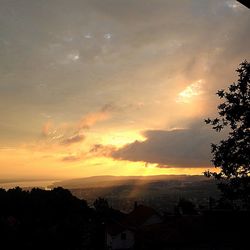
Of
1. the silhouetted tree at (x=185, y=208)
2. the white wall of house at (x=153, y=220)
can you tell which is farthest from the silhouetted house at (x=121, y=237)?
the silhouetted tree at (x=185, y=208)

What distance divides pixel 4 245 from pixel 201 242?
104 feet

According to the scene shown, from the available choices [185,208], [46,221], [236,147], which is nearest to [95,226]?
[46,221]

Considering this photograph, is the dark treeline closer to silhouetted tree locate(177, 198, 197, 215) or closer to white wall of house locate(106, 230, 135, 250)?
white wall of house locate(106, 230, 135, 250)

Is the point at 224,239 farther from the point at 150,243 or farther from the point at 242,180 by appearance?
the point at 242,180

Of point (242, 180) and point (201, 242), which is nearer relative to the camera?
point (242, 180)

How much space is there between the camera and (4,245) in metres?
58.9

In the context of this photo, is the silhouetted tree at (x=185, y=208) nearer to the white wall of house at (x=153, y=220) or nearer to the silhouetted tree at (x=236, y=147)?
the white wall of house at (x=153, y=220)

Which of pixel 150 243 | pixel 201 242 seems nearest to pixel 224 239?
pixel 201 242

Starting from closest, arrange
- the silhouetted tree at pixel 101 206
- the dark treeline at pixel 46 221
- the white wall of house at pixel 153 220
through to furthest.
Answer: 1. the dark treeline at pixel 46 221
2. the white wall of house at pixel 153 220
3. the silhouetted tree at pixel 101 206

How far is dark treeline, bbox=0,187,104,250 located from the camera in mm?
60438

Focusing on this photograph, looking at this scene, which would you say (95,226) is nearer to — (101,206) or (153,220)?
(153,220)

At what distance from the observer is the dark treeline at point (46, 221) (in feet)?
198

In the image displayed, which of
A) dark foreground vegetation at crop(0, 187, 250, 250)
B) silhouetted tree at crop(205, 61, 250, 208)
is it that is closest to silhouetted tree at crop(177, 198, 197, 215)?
dark foreground vegetation at crop(0, 187, 250, 250)

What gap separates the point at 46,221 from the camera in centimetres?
8500
